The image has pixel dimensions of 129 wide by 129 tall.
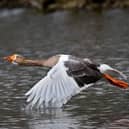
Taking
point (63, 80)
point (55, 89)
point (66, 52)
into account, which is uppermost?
point (63, 80)

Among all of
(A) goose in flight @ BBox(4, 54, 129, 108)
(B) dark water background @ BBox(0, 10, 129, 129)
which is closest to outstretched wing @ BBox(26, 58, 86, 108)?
(A) goose in flight @ BBox(4, 54, 129, 108)

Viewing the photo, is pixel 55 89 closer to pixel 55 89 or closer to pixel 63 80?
pixel 55 89

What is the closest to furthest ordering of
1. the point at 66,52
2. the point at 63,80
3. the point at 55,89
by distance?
the point at 55,89 < the point at 63,80 < the point at 66,52

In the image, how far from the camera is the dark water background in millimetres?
13203

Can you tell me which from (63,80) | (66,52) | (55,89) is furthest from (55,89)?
→ (66,52)

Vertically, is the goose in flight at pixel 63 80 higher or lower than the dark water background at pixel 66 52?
higher

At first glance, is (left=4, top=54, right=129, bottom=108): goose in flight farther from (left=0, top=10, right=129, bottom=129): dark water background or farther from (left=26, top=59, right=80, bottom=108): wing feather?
(left=0, top=10, right=129, bottom=129): dark water background

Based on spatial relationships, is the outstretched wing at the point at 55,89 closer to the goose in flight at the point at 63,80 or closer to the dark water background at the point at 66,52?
the goose in flight at the point at 63,80

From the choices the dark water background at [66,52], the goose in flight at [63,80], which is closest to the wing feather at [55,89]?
the goose in flight at [63,80]

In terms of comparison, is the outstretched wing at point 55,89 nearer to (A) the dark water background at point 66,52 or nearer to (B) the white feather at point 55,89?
(B) the white feather at point 55,89

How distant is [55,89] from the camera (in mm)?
13336

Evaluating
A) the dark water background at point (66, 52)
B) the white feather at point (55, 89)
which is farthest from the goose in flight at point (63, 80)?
the dark water background at point (66, 52)

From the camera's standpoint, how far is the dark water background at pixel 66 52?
1320cm

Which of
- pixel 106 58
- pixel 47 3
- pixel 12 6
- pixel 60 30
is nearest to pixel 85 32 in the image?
pixel 60 30
